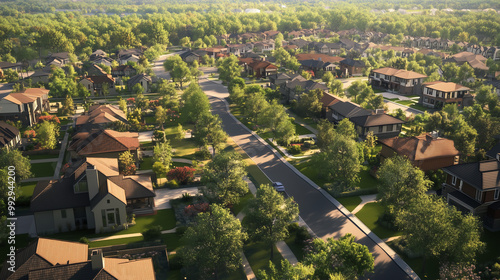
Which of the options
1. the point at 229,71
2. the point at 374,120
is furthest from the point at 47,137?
the point at 229,71

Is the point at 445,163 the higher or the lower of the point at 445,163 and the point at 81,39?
the lower

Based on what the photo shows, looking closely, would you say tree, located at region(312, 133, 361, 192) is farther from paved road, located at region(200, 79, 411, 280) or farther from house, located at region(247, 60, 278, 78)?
house, located at region(247, 60, 278, 78)

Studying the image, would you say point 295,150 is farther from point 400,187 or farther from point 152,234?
point 152,234

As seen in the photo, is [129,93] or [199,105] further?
[129,93]

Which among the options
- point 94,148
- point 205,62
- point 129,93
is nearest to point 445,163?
point 94,148

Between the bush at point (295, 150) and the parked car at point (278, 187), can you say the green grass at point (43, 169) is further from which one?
the bush at point (295, 150)

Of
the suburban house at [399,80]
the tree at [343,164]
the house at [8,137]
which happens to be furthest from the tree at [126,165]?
the suburban house at [399,80]

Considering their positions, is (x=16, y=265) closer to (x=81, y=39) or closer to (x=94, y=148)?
(x=94, y=148)
